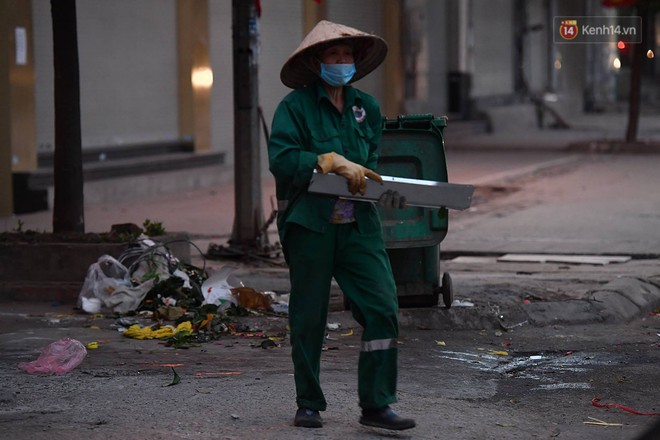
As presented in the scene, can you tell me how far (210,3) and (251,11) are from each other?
26.1ft

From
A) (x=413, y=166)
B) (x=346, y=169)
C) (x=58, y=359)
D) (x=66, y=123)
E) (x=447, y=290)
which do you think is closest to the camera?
(x=346, y=169)

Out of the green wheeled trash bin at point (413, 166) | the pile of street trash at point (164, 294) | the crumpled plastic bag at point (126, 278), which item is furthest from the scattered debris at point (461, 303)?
the crumpled plastic bag at point (126, 278)

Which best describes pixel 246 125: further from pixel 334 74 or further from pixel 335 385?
pixel 334 74

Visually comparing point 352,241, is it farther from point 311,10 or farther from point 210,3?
point 311,10

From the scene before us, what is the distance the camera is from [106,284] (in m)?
7.92

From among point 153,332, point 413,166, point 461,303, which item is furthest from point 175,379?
point 461,303

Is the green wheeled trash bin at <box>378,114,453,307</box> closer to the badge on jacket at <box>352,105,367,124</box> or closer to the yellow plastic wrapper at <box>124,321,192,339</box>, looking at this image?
the yellow plastic wrapper at <box>124,321,192,339</box>

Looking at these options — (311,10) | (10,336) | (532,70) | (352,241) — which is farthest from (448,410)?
(532,70)

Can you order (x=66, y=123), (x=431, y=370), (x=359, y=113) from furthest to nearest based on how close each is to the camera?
(x=66, y=123) → (x=431, y=370) → (x=359, y=113)

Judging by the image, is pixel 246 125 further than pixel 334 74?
Yes

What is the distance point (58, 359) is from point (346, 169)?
89.8 inches

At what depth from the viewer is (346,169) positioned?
482 centimetres

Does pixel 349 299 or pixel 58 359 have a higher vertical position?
pixel 349 299

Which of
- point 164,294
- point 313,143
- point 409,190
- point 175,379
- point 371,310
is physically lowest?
point 175,379
